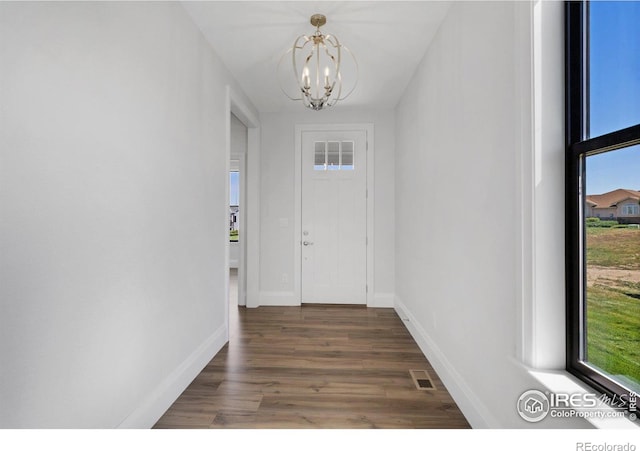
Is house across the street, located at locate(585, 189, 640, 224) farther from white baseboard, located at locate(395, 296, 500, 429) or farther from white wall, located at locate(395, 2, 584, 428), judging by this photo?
white baseboard, located at locate(395, 296, 500, 429)

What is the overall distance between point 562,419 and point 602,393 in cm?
15

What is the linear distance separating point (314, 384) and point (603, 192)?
187 cm

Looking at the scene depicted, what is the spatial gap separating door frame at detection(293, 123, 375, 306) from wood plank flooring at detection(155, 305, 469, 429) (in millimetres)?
842

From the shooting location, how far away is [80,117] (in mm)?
1226

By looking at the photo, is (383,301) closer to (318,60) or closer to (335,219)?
(335,219)

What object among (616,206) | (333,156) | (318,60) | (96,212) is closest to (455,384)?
(616,206)

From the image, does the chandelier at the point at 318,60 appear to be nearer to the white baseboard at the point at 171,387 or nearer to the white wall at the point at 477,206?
A: the white wall at the point at 477,206

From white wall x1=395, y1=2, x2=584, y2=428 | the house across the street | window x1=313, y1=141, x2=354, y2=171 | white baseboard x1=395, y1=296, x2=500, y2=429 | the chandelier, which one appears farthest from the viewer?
window x1=313, y1=141, x2=354, y2=171

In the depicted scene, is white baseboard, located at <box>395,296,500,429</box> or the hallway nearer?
white baseboard, located at <box>395,296,500,429</box>

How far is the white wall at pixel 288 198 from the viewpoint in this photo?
4.11m

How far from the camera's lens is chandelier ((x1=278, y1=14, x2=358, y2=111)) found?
7.27 feet

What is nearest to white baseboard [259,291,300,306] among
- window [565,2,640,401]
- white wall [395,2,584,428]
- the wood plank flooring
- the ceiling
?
the wood plank flooring

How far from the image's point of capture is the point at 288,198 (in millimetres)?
4180
